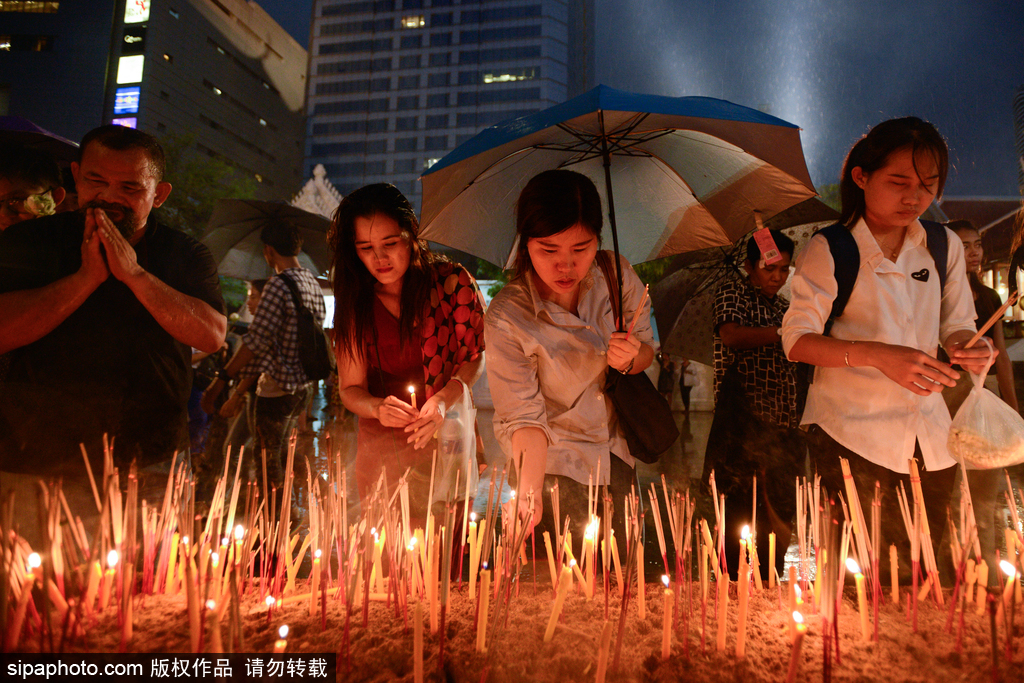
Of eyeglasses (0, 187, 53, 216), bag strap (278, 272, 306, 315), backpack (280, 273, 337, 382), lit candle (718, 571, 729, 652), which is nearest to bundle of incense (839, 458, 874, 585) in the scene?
lit candle (718, 571, 729, 652)

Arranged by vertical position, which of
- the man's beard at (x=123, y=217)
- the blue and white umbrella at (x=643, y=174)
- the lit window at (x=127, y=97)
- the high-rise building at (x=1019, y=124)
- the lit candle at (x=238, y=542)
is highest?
the lit window at (x=127, y=97)

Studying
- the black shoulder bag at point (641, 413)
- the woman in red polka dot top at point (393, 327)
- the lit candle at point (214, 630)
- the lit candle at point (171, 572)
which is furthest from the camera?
the woman in red polka dot top at point (393, 327)

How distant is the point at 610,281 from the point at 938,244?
1.07 meters

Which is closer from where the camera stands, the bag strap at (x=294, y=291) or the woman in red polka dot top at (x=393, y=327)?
the woman in red polka dot top at (x=393, y=327)

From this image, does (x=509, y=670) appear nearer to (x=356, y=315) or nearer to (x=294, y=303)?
(x=356, y=315)

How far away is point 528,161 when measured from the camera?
2.25 metres

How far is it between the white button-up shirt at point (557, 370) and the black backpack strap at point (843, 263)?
0.62m

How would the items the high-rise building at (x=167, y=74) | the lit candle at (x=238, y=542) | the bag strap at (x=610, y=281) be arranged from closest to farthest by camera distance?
the lit candle at (x=238, y=542) < the bag strap at (x=610, y=281) < the high-rise building at (x=167, y=74)

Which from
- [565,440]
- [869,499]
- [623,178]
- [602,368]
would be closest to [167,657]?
[565,440]

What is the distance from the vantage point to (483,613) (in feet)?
3.76

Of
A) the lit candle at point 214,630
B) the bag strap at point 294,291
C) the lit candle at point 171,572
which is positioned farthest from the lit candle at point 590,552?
the bag strap at point 294,291

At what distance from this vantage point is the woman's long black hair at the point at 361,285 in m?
2.04

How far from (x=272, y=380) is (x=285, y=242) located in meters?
1.05

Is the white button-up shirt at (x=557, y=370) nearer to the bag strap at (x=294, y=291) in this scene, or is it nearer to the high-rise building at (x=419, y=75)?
the bag strap at (x=294, y=291)
